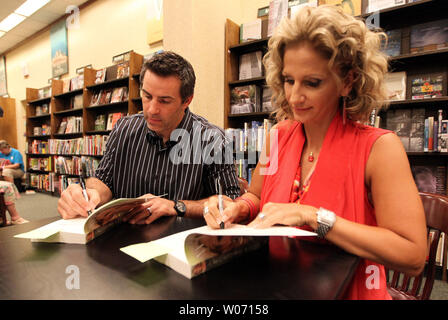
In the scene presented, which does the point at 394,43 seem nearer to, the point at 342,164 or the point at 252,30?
the point at 252,30

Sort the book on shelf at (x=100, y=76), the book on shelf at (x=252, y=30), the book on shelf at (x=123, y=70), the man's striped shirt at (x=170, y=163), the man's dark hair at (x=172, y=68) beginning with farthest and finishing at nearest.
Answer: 1. the book on shelf at (x=100, y=76)
2. the book on shelf at (x=123, y=70)
3. the book on shelf at (x=252, y=30)
4. the man's striped shirt at (x=170, y=163)
5. the man's dark hair at (x=172, y=68)

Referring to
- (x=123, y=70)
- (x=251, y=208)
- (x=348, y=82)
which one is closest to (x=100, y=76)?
(x=123, y=70)

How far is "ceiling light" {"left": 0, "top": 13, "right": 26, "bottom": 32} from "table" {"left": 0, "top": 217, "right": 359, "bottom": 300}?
22.9ft

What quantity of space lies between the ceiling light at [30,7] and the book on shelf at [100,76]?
190 centimetres

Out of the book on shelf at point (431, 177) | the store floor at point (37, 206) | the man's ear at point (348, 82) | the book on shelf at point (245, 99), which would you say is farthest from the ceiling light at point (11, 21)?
the book on shelf at point (431, 177)

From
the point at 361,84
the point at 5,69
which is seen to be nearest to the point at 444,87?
the point at 361,84

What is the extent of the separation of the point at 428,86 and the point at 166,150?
2.25 m

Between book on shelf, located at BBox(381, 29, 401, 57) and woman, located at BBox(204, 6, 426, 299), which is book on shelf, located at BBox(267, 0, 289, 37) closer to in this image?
book on shelf, located at BBox(381, 29, 401, 57)

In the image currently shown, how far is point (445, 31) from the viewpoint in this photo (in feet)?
7.04

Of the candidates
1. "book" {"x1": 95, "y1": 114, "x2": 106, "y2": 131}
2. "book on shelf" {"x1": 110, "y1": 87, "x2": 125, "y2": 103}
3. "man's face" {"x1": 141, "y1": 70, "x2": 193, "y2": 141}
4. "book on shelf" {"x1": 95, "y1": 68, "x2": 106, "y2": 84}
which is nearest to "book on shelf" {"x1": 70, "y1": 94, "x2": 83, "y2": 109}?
"book" {"x1": 95, "y1": 114, "x2": 106, "y2": 131}

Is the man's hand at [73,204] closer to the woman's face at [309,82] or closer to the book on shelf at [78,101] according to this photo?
the woman's face at [309,82]

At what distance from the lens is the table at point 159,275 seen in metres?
Result: 0.46

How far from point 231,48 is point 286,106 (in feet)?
6.89

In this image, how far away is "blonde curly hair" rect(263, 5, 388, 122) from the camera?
0.82 m
